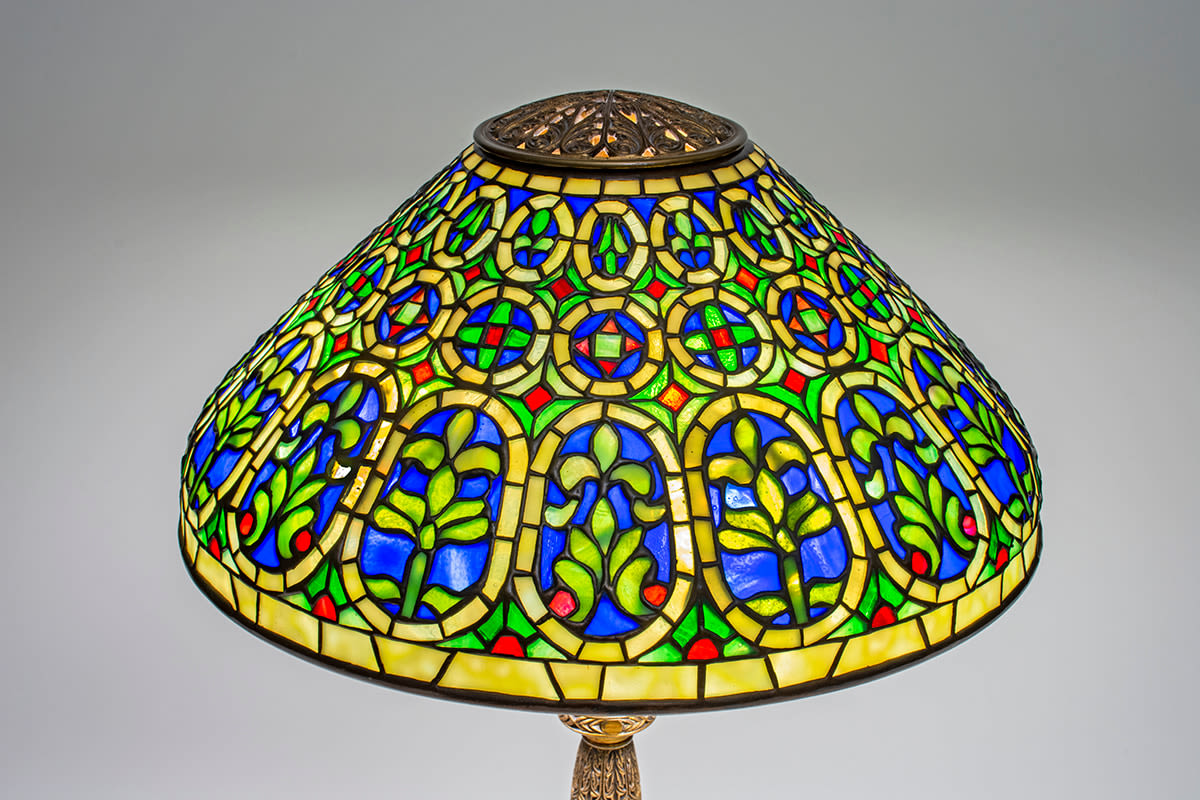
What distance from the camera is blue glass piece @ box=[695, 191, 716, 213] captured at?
1.38 metres

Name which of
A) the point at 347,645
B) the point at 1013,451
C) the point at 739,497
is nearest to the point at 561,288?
the point at 739,497

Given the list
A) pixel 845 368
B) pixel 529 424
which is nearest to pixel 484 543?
pixel 529 424

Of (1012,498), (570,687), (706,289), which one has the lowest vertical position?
(570,687)

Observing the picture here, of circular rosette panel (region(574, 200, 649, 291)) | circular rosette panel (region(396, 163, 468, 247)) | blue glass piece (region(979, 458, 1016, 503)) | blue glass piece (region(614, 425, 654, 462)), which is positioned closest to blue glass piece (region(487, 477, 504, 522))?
blue glass piece (region(614, 425, 654, 462))

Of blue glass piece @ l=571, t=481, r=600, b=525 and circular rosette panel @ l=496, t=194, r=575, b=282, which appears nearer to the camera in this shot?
blue glass piece @ l=571, t=481, r=600, b=525

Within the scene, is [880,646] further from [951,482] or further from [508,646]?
[508,646]

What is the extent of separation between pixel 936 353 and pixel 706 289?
0.25m

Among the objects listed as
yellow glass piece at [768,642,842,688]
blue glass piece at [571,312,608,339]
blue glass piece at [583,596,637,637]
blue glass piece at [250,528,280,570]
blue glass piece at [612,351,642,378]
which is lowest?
yellow glass piece at [768,642,842,688]

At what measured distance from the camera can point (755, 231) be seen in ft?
4.57

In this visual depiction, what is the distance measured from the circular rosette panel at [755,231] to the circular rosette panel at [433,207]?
0.26 metres

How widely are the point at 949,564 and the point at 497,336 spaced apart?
43 centimetres

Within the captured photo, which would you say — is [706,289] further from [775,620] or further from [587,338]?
[775,620]

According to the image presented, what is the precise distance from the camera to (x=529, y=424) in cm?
125

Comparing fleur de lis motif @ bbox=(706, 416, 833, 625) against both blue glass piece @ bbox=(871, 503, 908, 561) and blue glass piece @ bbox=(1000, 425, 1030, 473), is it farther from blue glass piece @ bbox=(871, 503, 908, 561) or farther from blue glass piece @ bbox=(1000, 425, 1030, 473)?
blue glass piece @ bbox=(1000, 425, 1030, 473)
